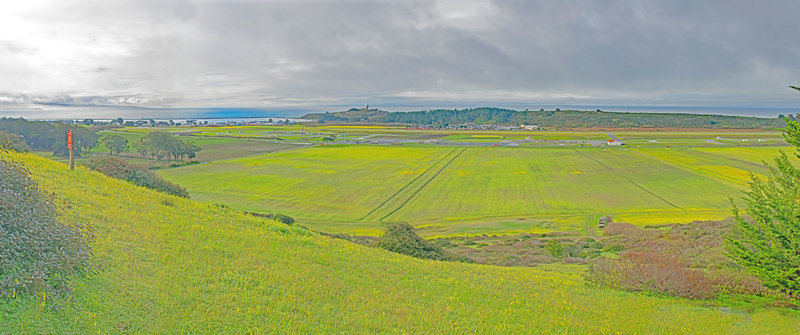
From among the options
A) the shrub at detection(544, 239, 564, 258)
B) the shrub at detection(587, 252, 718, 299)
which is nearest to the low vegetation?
the shrub at detection(587, 252, 718, 299)

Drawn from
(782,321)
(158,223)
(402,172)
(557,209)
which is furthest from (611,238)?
(402,172)

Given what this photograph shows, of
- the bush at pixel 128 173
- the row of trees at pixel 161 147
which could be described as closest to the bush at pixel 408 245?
the bush at pixel 128 173

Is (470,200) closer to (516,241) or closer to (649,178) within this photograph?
(516,241)

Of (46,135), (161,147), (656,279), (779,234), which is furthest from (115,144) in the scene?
(779,234)

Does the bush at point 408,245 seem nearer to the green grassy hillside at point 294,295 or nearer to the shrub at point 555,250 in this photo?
the green grassy hillside at point 294,295

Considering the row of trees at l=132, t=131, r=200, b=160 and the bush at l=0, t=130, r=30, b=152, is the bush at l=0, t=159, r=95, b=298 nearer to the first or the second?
the bush at l=0, t=130, r=30, b=152
